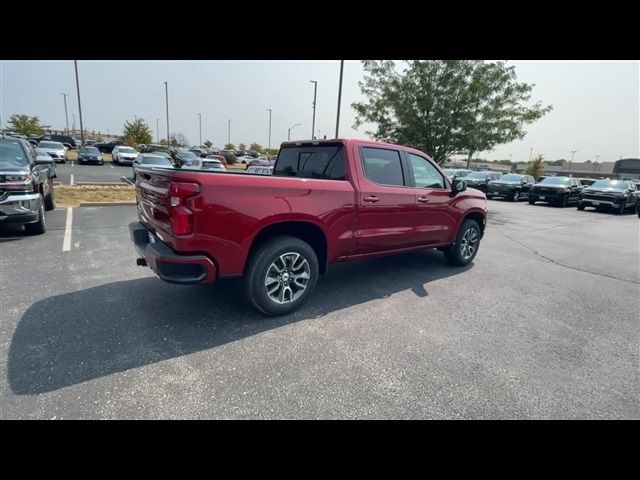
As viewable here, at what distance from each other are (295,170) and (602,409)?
397cm

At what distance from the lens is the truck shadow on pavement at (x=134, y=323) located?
2.62 meters

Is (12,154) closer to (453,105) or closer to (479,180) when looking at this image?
(453,105)

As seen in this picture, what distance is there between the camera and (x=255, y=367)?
108 inches

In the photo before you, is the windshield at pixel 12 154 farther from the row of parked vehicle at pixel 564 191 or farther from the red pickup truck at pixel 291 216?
the row of parked vehicle at pixel 564 191

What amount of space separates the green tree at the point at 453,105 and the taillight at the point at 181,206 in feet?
46.1

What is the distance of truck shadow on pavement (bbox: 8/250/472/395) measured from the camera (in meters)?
2.62

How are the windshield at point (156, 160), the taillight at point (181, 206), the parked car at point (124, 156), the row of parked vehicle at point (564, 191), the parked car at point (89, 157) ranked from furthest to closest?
1. the parked car at point (124, 156)
2. the parked car at point (89, 157)
3. the windshield at point (156, 160)
4. the row of parked vehicle at point (564, 191)
5. the taillight at point (181, 206)

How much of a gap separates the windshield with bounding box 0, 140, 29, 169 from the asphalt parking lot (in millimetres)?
1765

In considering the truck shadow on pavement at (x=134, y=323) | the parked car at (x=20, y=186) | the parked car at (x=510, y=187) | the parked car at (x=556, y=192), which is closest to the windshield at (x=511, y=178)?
the parked car at (x=510, y=187)

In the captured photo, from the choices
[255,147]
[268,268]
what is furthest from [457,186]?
[255,147]

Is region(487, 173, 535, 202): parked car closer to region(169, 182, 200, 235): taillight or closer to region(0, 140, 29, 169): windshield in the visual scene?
region(169, 182, 200, 235): taillight
